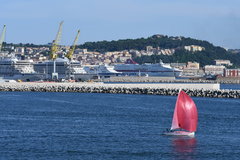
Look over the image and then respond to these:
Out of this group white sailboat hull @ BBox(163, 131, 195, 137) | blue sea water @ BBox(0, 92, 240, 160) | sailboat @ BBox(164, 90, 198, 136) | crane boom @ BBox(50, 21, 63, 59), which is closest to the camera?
blue sea water @ BBox(0, 92, 240, 160)

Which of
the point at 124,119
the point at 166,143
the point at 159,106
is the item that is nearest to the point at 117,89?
the point at 159,106

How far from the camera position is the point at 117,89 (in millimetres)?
71250

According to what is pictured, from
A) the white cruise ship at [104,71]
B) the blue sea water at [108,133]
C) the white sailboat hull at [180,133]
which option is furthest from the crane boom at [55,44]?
the white sailboat hull at [180,133]

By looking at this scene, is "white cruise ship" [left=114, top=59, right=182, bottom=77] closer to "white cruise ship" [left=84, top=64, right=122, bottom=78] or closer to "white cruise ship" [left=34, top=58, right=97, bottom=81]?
"white cruise ship" [left=84, top=64, right=122, bottom=78]

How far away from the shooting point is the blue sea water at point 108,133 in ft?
90.3

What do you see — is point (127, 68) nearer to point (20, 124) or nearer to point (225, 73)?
point (225, 73)

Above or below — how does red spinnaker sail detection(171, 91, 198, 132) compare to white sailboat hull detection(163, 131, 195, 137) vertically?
above

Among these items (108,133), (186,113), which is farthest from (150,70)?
(186,113)

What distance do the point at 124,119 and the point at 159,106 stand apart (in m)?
11.7

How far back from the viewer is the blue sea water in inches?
1084

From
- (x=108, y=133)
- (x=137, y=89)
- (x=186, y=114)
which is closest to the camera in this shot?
(x=186, y=114)

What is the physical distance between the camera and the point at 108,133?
3309 cm

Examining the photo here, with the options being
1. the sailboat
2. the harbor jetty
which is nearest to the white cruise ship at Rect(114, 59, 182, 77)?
the harbor jetty

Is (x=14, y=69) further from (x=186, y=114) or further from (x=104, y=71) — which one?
(x=186, y=114)
